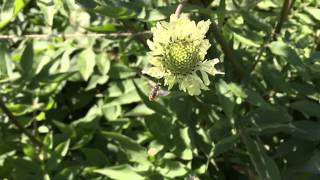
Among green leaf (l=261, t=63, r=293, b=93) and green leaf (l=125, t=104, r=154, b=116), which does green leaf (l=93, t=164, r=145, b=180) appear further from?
green leaf (l=261, t=63, r=293, b=93)

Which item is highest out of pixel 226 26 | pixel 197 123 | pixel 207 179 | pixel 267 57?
pixel 226 26

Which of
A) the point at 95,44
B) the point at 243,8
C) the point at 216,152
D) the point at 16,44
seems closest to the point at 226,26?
the point at 243,8

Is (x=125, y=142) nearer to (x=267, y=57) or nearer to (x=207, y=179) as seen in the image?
(x=207, y=179)

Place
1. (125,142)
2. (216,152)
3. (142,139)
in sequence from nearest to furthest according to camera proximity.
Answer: (216,152)
(125,142)
(142,139)

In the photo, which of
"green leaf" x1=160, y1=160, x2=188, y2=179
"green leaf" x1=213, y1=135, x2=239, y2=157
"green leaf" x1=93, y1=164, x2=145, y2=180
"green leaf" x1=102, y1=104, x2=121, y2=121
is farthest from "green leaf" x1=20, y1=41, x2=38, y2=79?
"green leaf" x1=213, y1=135, x2=239, y2=157

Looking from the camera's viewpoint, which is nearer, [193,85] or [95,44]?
[193,85]

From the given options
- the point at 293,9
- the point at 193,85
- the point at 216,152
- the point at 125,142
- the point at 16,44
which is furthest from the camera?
the point at 16,44

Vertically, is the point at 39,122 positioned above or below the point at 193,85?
below

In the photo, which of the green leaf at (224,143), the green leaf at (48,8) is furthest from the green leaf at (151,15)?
the green leaf at (224,143)
